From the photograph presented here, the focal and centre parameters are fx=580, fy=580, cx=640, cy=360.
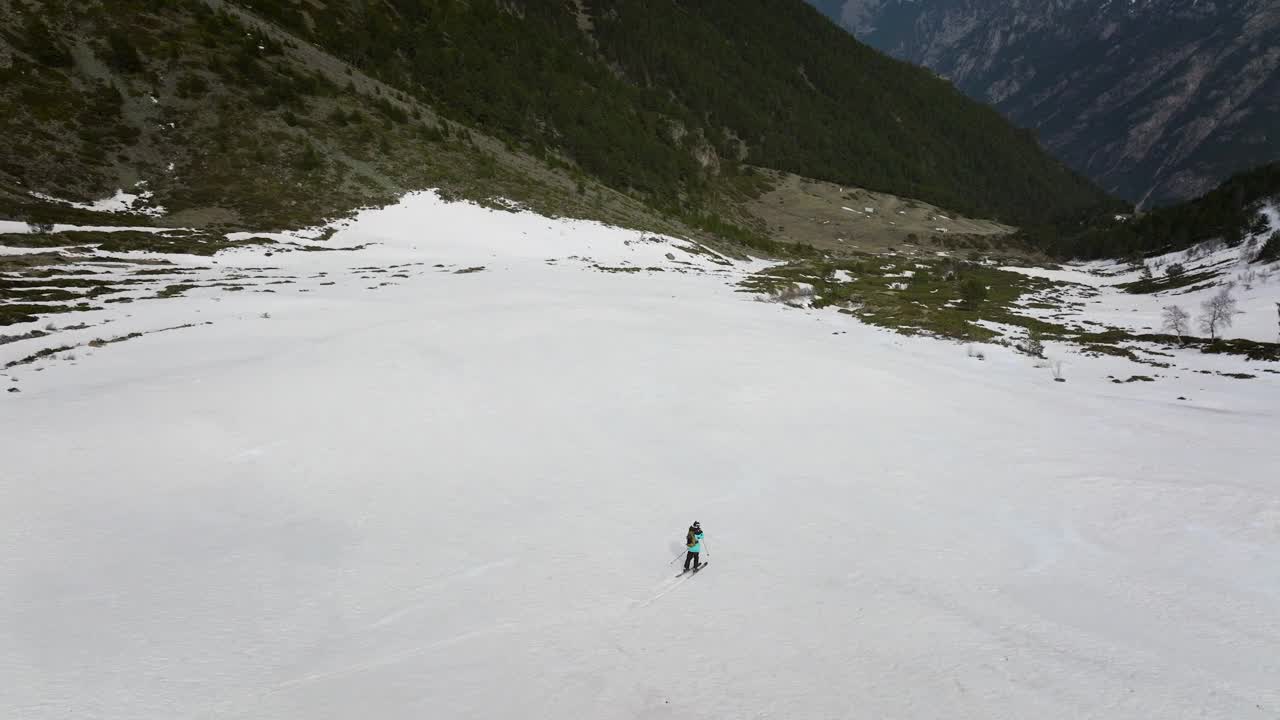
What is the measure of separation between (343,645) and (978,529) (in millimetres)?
15420

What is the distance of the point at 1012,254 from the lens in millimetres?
162250

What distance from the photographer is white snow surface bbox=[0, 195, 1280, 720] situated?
982cm

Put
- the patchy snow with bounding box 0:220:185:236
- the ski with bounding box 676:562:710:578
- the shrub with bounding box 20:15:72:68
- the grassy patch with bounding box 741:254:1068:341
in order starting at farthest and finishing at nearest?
the shrub with bounding box 20:15:72:68 → the grassy patch with bounding box 741:254:1068:341 → the patchy snow with bounding box 0:220:185:236 → the ski with bounding box 676:562:710:578

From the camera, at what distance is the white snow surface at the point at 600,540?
982 cm

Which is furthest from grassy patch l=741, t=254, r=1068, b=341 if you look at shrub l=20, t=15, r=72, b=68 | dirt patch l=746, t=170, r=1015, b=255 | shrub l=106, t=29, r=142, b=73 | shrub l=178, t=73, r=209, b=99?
shrub l=20, t=15, r=72, b=68

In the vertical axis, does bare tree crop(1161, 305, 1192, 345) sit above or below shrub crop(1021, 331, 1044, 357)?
above

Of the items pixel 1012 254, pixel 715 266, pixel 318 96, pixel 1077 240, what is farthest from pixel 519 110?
pixel 1077 240

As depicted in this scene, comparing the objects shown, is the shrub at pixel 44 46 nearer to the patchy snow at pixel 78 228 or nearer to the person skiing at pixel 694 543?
the patchy snow at pixel 78 228

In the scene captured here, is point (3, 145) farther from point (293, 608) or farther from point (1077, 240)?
point (1077, 240)

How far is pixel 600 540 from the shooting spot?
14.4 metres

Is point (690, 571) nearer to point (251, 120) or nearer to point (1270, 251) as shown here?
point (251, 120)

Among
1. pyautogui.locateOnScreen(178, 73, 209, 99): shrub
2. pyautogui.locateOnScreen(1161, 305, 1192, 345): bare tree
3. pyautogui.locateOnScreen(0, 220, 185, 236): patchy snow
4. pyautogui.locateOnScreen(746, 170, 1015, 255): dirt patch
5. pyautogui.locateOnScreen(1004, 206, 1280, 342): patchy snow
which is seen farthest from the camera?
pyautogui.locateOnScreen(746, 170, 1015, 255): dirt patch

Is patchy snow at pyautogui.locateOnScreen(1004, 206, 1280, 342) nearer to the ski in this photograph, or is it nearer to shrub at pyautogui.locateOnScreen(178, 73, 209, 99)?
the ski

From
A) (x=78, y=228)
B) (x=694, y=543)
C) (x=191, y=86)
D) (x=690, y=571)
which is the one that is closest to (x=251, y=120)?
(x=191, y=86)
